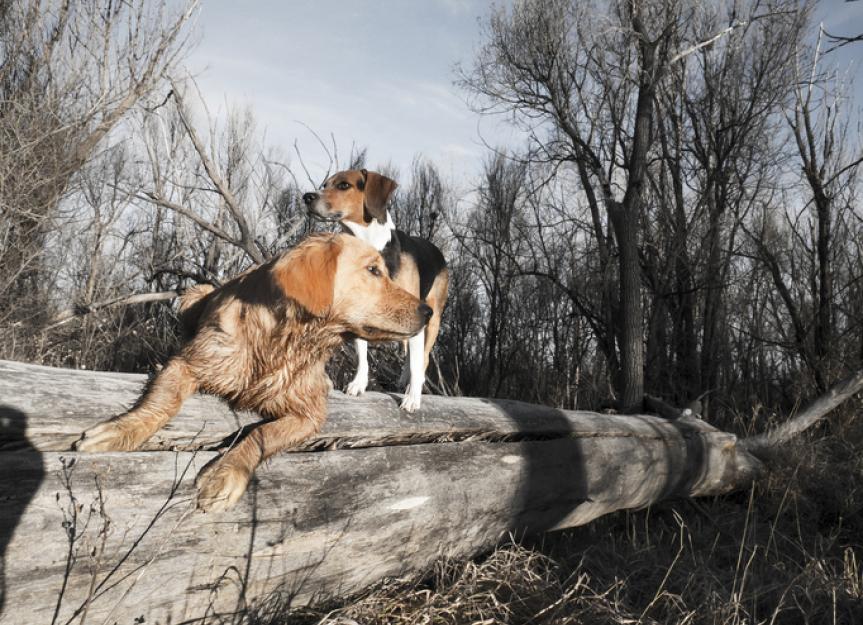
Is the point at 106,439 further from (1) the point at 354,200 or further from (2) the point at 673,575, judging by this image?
(2) the point at 673,575

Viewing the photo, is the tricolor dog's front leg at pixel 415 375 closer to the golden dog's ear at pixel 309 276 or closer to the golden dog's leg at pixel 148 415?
the golden dog's ear at pixel 309 276

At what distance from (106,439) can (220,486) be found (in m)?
0.42

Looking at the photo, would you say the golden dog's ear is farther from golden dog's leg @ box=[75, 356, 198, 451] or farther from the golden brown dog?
golden dog's leg @ box=[75, 356, 198, 451]

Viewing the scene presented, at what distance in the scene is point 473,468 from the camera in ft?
11.7

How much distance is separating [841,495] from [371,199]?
4.65 metres

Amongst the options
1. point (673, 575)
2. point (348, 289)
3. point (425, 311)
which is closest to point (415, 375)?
Result: point (425, 311)

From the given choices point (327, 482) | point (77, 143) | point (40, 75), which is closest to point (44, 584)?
point (327, 482)

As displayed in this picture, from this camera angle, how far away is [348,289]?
2973mm

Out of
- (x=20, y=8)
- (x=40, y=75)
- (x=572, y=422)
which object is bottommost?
(x=572, y=422)

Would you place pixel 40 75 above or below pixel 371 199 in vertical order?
above

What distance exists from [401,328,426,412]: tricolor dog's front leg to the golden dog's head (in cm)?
35

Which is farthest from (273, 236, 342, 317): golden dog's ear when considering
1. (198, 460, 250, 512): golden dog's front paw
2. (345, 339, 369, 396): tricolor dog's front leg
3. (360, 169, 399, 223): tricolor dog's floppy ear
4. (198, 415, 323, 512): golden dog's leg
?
(360, 169, 399, 223): tricolor dog's floppy ear

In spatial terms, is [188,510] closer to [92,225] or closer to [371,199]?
[371,199]

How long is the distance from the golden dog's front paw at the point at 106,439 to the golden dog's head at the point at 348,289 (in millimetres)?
835
